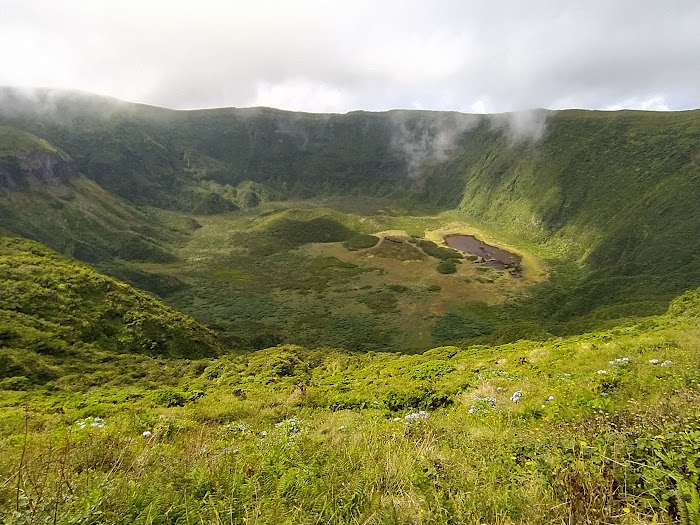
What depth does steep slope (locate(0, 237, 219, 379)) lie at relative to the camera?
21.0m

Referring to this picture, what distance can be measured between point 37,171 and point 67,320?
8337 centimetres

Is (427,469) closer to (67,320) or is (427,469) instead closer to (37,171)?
(67,320)

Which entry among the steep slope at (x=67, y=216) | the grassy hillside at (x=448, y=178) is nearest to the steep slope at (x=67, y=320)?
the grassy hillside at (x=448, y=178)

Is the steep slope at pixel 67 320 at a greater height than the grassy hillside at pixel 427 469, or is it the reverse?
the grassy hillside at pixel 427 469

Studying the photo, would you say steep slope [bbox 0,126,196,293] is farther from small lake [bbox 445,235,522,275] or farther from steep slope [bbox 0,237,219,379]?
small lake [bbox 445,235,522,275]

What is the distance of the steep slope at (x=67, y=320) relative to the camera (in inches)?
828

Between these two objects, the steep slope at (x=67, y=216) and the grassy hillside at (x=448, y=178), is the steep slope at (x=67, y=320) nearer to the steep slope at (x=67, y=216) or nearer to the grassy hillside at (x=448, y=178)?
the grassy hillside at (x=448, y=178)

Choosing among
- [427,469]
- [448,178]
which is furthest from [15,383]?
[448,178]

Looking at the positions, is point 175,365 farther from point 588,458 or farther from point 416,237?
point 416,237

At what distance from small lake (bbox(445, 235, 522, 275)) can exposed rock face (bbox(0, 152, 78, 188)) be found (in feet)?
292

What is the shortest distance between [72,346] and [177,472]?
2315cm

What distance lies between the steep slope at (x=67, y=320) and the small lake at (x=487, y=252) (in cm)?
5448

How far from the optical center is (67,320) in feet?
81.5

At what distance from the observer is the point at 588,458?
3811mm
